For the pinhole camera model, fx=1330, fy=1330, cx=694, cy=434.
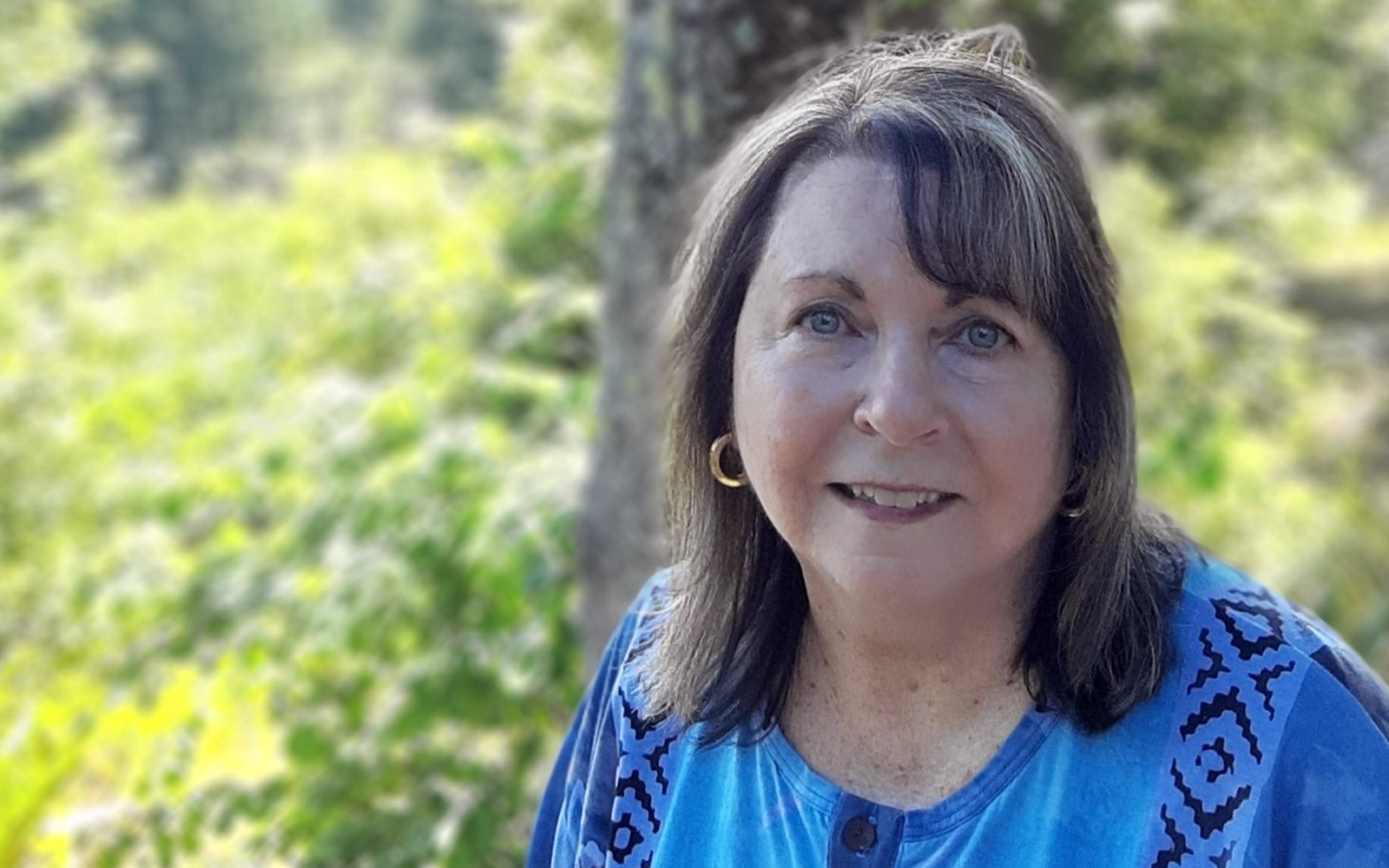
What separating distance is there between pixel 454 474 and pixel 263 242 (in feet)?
28.2

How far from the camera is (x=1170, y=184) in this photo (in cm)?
1359

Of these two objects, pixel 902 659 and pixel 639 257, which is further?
pixel 639 257

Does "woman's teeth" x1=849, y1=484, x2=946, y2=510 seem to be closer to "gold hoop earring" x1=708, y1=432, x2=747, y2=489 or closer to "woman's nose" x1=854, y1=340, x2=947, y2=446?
"woman's nose" x1=854, y1=340, x2=947, y2=446

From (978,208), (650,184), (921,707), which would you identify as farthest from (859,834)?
(650,184)

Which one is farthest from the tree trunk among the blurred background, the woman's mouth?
the woman's mouth

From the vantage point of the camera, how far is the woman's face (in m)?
1.14

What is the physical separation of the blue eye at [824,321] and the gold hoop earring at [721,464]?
0.23 meters

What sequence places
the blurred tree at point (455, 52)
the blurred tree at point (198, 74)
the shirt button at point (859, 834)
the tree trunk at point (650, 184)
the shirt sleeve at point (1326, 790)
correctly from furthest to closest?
1. the blurred tree at point (198, 74)
2. the blurred tree at point (455, 52)
3. the tree trunk at point (650, 184)
4. the shirt button at point (859, 834)
5. the shirt sleeve at point (1326, 790)

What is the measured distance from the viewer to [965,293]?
1.14 meters

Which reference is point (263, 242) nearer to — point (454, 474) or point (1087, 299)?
point (454, 474)

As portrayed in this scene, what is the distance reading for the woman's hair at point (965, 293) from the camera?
1.15m

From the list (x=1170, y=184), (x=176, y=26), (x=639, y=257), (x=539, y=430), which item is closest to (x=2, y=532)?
(x=539, y=430)

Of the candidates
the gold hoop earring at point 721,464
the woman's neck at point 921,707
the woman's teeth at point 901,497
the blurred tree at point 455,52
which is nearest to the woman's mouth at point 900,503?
the woman's teeth at point 901,497

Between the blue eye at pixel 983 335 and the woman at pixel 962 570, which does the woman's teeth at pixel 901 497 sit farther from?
the blue eye at pixel 983 335
